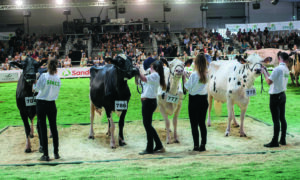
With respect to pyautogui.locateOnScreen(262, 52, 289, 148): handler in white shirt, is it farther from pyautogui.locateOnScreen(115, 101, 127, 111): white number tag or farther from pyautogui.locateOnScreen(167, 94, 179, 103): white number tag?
pyautogui.locateOnScreen(115, 101, 127, 111): white number tag

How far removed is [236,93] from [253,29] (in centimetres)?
2951

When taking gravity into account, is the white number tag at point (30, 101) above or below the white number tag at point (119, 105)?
above

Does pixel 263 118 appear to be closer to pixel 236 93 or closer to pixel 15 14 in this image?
pixel 236 93

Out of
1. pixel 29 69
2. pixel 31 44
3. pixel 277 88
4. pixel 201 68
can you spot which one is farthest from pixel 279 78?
pixel 31 44

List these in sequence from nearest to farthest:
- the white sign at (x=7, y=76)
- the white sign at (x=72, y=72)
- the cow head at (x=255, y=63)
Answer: the cow head at (x=255, y=63), the white sign at (x=7, y=76), the white sign at (x=72, y=72)

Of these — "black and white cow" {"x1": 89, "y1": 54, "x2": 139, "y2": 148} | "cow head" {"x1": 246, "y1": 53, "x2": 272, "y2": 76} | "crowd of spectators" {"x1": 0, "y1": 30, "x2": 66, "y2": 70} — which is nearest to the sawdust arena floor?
"black and white cow" {"x1": 89, "y1": 54, "x2": 139, "y2": 148}

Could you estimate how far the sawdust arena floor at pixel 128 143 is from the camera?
22.6 ft

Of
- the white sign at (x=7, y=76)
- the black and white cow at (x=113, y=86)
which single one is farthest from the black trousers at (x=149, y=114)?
the white sign at (x=7, y=76)

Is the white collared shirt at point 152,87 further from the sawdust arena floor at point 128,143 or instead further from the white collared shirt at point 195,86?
the sawdust arena floor at point 128,143

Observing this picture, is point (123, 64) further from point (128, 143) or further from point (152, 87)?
point (128, 143)

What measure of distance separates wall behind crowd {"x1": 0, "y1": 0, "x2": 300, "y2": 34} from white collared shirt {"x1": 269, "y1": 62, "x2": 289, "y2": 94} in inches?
1393

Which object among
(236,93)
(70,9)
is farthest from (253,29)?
(236,93)

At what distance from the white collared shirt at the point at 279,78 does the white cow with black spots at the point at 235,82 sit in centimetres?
82

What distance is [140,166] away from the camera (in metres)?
5.84
